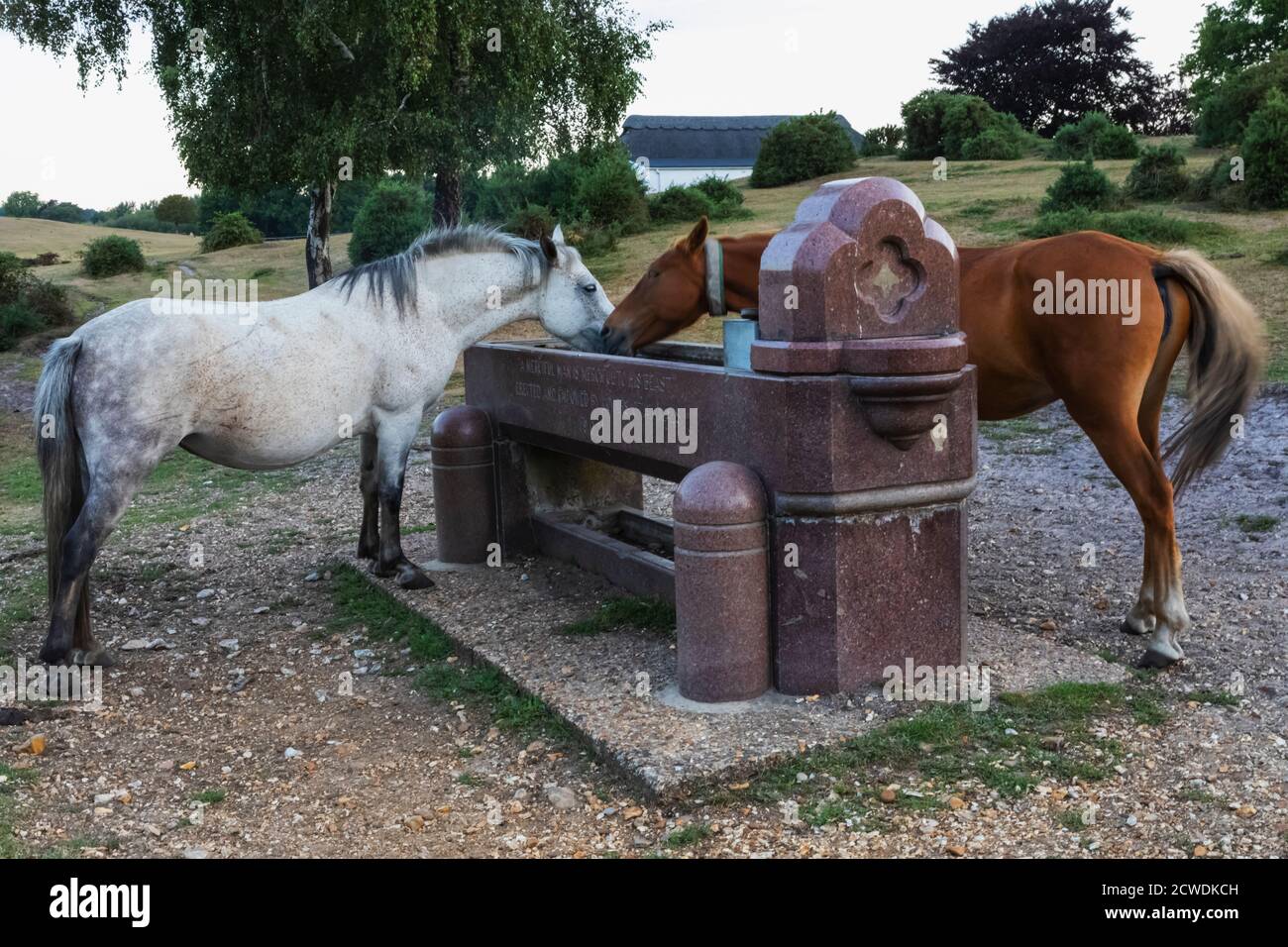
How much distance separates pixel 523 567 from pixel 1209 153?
23.4m

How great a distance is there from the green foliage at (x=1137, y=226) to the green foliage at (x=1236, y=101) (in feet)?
29.5

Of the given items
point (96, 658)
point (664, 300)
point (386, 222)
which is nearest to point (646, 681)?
point (664, 300)

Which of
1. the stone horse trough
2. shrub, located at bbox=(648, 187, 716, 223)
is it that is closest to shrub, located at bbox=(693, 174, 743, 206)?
shrub, located at bbox=(648, 187, 716, 223)

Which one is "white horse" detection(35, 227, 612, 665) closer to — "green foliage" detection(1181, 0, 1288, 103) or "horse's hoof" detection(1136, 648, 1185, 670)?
"horse's hoof" detection(1136, 648, 1185, 670)

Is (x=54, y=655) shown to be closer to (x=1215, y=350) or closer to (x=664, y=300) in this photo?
(x=664, y=300)

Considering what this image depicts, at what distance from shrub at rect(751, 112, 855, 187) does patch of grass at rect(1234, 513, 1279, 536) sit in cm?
2269

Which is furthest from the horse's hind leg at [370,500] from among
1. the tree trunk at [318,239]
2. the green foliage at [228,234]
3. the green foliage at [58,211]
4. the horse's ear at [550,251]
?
the green foliage at [58,211]

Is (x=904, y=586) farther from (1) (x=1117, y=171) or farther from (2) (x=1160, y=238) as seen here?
(1) (x=1117, y=171)

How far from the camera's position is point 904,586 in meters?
4.71

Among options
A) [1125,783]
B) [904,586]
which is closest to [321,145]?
[904,586]

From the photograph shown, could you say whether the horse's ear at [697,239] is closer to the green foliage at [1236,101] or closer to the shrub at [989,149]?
the green foliage at [1236,101]

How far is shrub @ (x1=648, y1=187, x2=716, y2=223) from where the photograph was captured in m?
24.5

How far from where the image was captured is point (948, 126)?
32.2m

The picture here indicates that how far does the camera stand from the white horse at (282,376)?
18.0 ft
